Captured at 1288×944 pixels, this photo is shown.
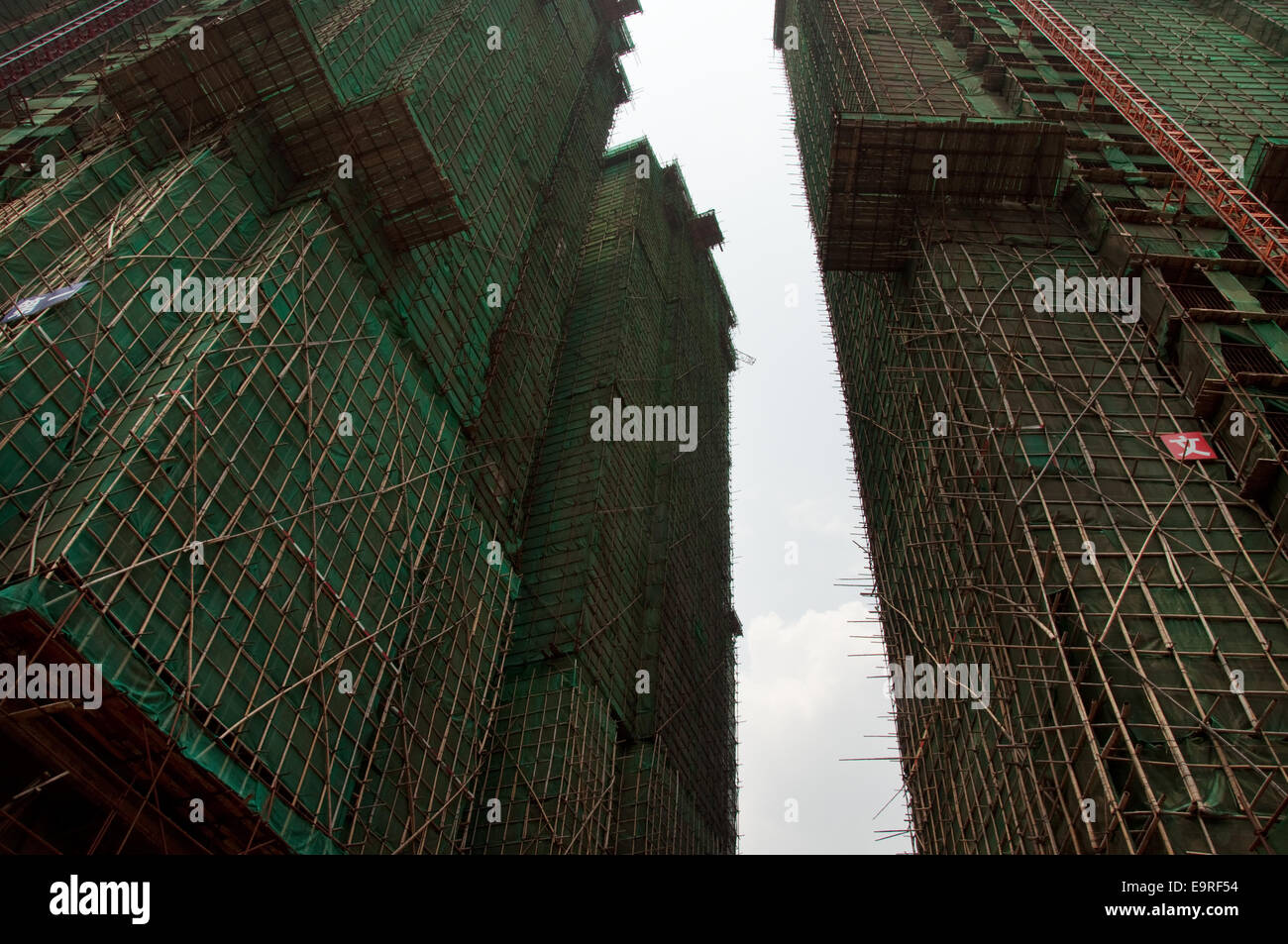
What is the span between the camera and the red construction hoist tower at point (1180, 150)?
905 inches

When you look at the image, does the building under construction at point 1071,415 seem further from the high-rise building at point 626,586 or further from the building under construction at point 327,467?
the building under construction at point 327,467

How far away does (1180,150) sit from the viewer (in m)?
26.2

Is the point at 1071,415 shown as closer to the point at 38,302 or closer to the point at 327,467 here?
the point at 327,467

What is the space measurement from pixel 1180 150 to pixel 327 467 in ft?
86.1

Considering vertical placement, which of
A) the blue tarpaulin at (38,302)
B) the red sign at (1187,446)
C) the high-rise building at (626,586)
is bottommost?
the high-rise building at (626,586)

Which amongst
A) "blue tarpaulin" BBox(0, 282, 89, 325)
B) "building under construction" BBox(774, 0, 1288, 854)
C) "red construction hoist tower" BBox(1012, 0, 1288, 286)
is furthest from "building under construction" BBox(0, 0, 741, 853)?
"red construction hoist tower" BBox(1012, 0, 1288, 286)

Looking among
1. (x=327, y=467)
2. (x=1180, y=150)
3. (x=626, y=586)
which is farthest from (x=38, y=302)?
(x=1180, y=150)

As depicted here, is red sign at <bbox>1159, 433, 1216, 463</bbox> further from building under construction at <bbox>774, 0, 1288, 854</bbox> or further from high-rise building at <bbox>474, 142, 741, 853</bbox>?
high-rise building at <bbox>474, 142, 741, 853</bbox>

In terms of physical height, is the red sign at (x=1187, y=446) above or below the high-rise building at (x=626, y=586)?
above

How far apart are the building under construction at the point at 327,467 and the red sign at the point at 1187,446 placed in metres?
16.6

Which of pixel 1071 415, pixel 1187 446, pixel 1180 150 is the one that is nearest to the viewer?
A: pixel 1187 446

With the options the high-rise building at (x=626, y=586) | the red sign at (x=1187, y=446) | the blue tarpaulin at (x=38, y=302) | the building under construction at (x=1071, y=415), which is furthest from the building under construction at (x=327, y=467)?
the red sign at (x=1187, y=446)
